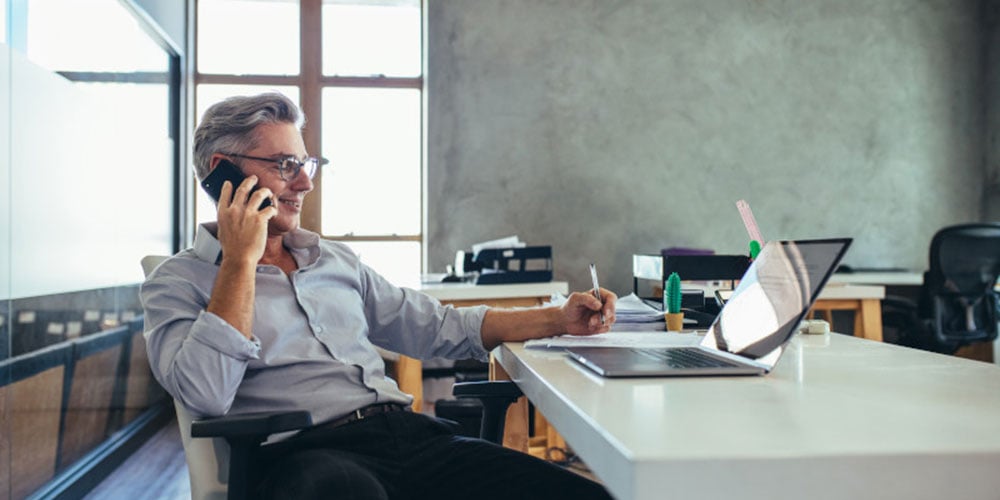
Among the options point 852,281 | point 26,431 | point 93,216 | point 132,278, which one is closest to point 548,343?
point 26,431

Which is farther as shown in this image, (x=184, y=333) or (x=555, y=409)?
(x=184, y=333)

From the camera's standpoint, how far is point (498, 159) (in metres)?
5.09

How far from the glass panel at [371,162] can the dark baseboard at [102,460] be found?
184 centimetres

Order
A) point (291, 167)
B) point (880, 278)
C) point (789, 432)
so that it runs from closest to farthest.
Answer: point (789, 432) < point (291, 167) < point (880, 278)

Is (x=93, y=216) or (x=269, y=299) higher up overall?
(x=93, y=216)

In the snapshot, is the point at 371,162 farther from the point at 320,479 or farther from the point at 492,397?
the point at 320,479

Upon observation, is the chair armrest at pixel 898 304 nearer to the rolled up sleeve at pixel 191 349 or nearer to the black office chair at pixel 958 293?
the black office chair at pixel 958 293

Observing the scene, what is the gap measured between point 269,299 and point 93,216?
1.95 meters

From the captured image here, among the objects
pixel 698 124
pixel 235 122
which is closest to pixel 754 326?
pixel 235 122

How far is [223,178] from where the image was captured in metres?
1.50

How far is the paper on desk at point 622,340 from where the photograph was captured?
Result: 1310mm

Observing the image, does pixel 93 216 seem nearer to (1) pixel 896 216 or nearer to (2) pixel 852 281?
(2) pixel 852 281

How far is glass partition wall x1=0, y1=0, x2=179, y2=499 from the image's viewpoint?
2.28 metres

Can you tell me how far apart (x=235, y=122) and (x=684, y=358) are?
3.43 ft
